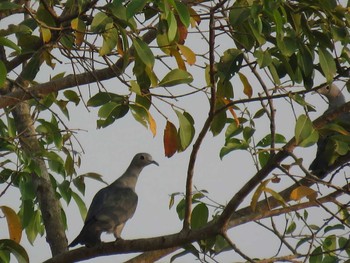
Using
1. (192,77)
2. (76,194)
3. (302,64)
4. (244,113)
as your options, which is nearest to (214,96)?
(192,77)

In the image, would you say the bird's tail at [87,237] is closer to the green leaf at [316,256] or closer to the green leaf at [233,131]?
the green leaf at [233,131]

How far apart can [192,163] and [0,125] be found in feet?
6.49

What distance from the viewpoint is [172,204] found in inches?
190

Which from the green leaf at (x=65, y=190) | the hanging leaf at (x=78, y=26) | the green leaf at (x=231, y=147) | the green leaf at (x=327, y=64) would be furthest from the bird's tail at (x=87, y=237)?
the green leaf at (x=327, y=64)

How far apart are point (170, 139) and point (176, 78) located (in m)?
0.37

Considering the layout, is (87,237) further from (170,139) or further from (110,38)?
(110,38)

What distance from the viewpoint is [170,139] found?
13.5 feet

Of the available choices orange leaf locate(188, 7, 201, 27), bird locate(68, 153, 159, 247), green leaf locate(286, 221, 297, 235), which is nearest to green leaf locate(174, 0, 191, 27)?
orange leaf locate(188, 7, 201, 27)

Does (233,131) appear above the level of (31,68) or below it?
below

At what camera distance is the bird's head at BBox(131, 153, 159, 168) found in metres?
7.24

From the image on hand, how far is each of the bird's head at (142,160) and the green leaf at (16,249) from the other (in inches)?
130

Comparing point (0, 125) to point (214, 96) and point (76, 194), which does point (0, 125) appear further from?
point (214, 96)

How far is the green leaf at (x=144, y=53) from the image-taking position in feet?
11.8

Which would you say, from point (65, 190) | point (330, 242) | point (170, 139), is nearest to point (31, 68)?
point (170, 139)
